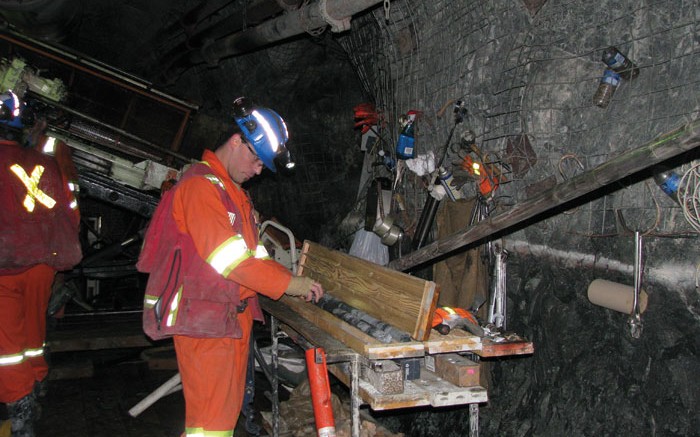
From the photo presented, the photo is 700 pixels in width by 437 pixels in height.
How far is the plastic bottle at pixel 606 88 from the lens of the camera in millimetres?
3127

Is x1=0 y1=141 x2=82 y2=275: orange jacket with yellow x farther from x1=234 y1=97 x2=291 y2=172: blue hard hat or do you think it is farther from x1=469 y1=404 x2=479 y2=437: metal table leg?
x1=469 y1=404 x2=479 y2=437: metal table leg

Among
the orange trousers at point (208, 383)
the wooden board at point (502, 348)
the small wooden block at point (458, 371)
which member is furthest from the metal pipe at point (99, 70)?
the wooden board at point (502, 348)

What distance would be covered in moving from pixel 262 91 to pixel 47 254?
573cm

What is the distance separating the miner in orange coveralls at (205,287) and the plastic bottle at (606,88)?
6.32ft

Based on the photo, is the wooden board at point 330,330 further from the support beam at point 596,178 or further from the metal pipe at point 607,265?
the metal pipe at point 607,265

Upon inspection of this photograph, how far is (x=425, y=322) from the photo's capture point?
272 centimetres

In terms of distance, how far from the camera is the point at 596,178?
240 centimetres

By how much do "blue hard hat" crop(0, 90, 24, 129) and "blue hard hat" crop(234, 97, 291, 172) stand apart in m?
2.00

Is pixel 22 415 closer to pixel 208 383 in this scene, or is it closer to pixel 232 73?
pixel 208 383

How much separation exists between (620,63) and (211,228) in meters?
2.36

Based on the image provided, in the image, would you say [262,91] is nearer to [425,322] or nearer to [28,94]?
[28,94]

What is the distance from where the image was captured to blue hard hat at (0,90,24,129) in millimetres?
4094

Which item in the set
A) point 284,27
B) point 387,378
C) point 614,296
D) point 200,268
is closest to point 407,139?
point 284,27

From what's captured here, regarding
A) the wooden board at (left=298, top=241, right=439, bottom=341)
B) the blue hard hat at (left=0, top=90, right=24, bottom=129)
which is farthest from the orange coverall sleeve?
the blue hard hat at (left=0, top=90, right=24, bottom=129)
